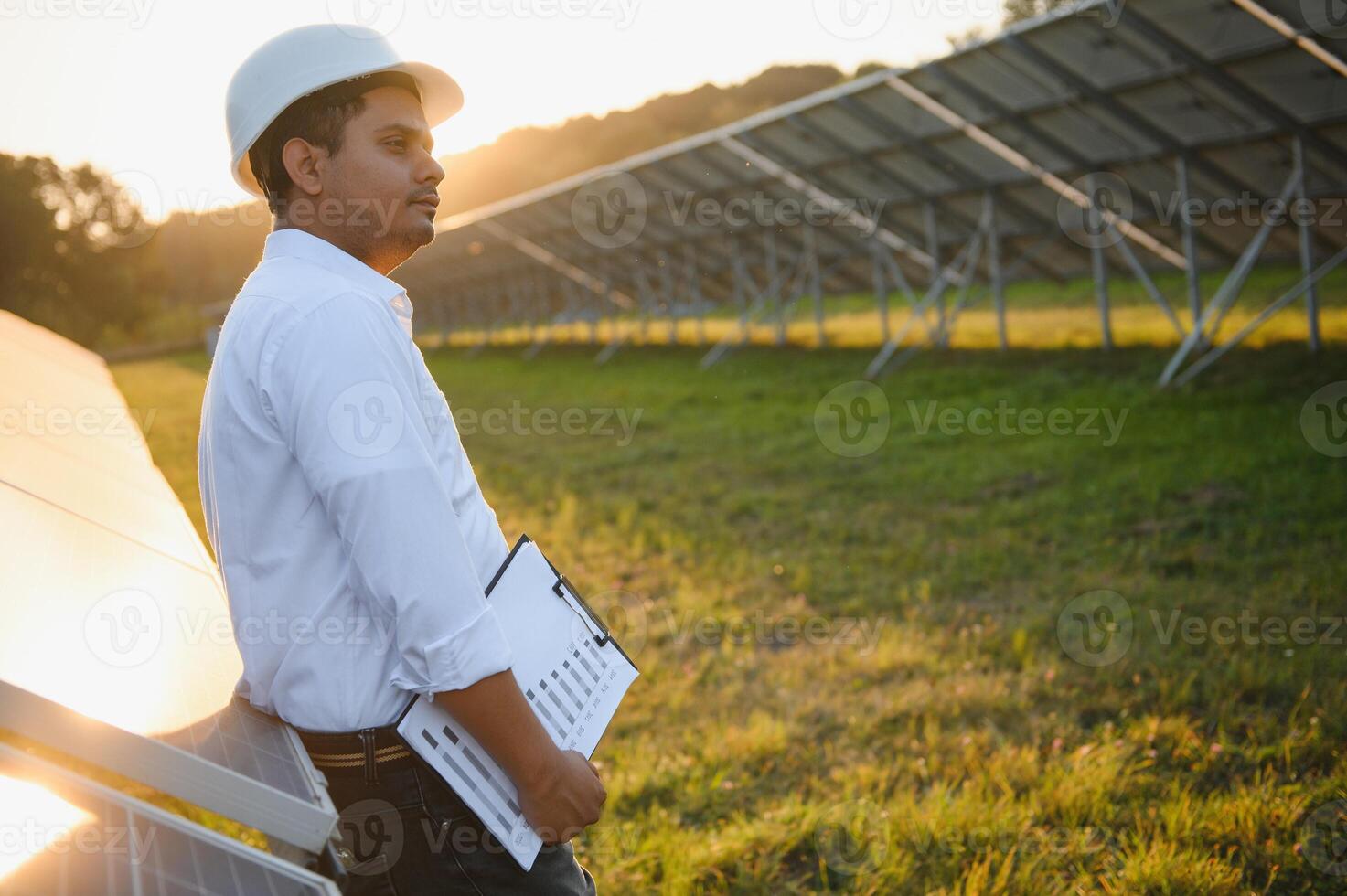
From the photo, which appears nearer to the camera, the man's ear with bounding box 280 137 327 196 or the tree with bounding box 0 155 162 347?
the man's ear with bounding box 280 137 327 196

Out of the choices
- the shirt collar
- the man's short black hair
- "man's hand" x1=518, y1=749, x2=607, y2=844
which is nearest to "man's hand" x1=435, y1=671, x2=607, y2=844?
"man's hand" x1=518, y1=749, x2=607, y2=844

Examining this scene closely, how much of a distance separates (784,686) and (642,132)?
58.6 meters

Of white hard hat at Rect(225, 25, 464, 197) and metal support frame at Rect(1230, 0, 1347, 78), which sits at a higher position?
metal support frame at Rect(1230, 0, 1347, 78)

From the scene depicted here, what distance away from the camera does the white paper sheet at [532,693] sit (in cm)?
119

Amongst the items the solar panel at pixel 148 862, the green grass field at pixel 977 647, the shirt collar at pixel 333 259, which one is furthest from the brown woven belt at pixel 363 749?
the green grass field at pixel 977 647

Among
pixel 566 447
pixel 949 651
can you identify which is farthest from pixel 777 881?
pixel 566 447

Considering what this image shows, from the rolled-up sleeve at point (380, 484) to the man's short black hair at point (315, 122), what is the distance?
29 centimetres

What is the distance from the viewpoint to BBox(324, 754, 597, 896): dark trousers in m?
1.28

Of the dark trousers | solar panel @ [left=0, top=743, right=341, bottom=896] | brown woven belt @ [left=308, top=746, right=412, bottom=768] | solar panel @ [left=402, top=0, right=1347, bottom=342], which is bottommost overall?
the dark trousers

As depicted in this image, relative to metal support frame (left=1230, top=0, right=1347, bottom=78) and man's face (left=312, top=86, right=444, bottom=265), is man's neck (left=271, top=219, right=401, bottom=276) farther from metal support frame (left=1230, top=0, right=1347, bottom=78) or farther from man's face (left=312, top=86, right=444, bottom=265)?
metal support frame (left=1230, top=0, right=1347, bottom=78)

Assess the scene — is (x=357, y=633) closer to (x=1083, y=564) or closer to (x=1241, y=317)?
(x=1083, y=564)

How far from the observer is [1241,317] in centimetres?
1105

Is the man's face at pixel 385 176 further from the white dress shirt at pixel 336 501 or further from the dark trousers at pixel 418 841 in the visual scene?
the dark trousers at pixel 418 841

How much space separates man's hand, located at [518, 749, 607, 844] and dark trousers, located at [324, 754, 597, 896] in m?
0.08
